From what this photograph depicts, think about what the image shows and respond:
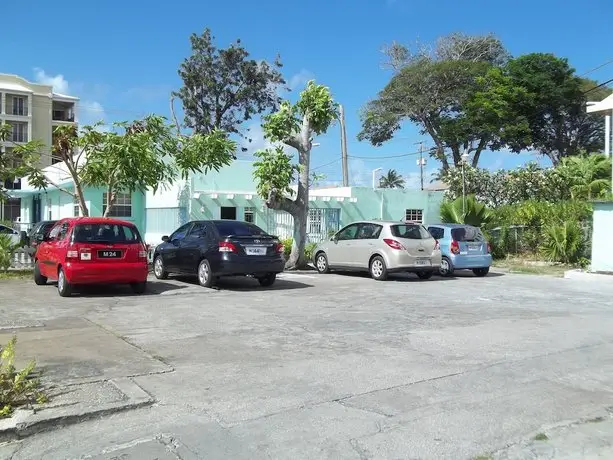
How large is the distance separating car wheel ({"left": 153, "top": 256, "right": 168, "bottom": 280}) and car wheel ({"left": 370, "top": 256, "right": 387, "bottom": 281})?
5.38 metres

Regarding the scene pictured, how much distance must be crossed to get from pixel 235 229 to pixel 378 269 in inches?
169

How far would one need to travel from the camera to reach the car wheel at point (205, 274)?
13.2 m

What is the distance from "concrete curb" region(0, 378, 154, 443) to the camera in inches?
179

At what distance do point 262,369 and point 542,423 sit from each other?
2845 mm

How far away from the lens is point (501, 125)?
38.1 m

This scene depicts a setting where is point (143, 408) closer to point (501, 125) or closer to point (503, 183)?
point (503, 183)

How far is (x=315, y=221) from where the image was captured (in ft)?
79.7

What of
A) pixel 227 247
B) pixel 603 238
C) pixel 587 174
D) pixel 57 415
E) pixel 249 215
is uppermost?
pixel 587 174

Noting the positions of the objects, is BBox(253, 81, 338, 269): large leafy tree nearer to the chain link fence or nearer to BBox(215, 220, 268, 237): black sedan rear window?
BBox(215, 220, 268, 237): black sedan rear window

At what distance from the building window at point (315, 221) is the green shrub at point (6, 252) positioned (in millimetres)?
11328

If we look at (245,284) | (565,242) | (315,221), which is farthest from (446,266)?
(315,221)

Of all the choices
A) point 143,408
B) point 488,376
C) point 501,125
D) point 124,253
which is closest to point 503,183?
point 501,125

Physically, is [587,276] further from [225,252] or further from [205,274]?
[205,274]

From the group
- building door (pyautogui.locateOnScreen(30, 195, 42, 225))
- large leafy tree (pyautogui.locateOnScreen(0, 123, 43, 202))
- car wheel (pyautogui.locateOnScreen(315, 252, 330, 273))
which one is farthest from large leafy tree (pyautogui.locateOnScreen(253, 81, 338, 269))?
building door (pyautogui.locateOnScreen(30, 195, 42, 225))
